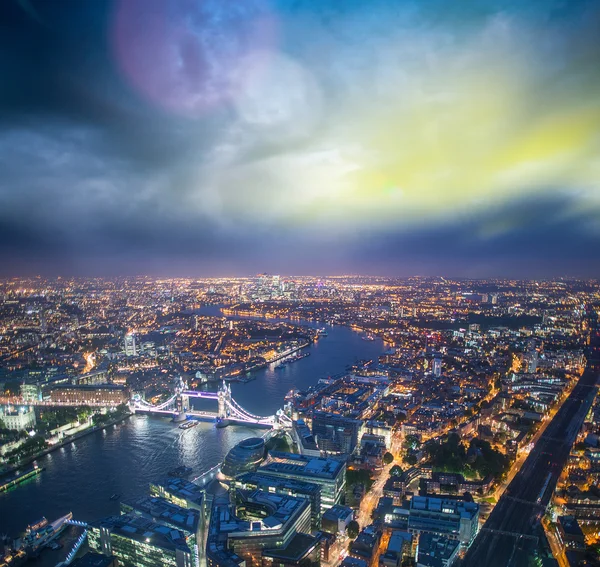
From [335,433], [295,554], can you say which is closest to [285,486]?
[295,554]

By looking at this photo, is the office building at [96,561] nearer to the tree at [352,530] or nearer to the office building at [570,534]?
the tree at [352,530]

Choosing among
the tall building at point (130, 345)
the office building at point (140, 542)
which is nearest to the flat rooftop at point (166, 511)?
the office building at point (140, 542)

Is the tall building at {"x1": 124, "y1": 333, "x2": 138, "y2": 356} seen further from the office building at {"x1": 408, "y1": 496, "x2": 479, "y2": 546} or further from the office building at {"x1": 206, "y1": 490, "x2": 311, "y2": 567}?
the office building at {"x1": 408, "y1": 496, "x2": 479, "y2": 546}

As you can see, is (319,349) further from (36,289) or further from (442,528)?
(442,528)

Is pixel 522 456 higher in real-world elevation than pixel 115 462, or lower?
lower

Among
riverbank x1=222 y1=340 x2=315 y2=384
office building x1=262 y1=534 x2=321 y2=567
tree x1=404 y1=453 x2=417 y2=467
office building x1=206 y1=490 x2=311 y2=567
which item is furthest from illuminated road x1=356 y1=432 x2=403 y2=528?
riverbank x1=222 y1=340 x2=315 y2=384

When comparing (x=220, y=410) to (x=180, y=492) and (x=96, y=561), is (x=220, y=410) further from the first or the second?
(x=96, y=561)

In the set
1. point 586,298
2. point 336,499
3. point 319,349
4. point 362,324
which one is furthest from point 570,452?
point 586,298
